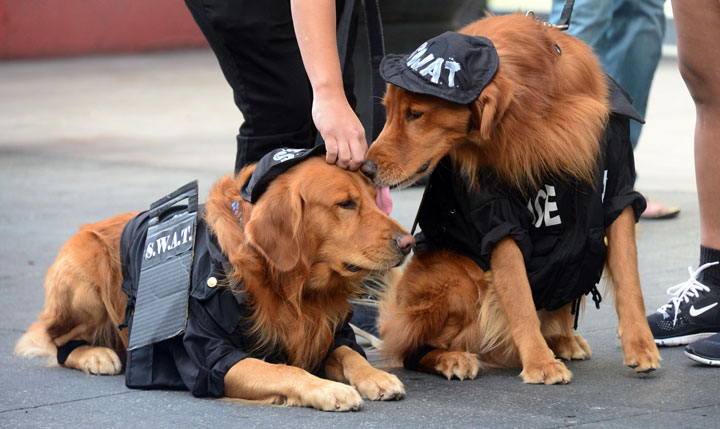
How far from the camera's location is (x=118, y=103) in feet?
38.8

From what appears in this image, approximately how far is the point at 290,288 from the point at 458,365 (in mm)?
654

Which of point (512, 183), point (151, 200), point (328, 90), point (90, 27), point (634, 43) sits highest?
point (328, 90)

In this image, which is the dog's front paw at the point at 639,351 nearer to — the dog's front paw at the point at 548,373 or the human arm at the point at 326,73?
the dog's front paw at the point at 548,373

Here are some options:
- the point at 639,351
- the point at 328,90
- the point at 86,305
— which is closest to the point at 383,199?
the point at 328,90

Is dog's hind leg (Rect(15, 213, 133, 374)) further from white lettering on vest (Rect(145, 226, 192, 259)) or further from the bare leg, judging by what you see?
the bare leg

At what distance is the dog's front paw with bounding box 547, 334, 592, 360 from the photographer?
3477mm

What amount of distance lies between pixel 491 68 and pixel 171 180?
185 inches

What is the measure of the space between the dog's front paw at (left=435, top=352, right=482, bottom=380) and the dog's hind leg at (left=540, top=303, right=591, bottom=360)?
29 centimetres

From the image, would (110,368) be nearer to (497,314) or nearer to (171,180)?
(497,314)

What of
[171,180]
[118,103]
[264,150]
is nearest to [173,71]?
[118,103]

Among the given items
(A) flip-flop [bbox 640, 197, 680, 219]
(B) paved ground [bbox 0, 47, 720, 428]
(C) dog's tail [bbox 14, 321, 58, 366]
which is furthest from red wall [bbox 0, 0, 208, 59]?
(C) dog's tail [bbox 14, 321, 58, 366]

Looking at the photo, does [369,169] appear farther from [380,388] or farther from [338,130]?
[380,388]

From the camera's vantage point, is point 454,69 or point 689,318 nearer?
point 454,69

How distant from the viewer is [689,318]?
3578 millimetres
